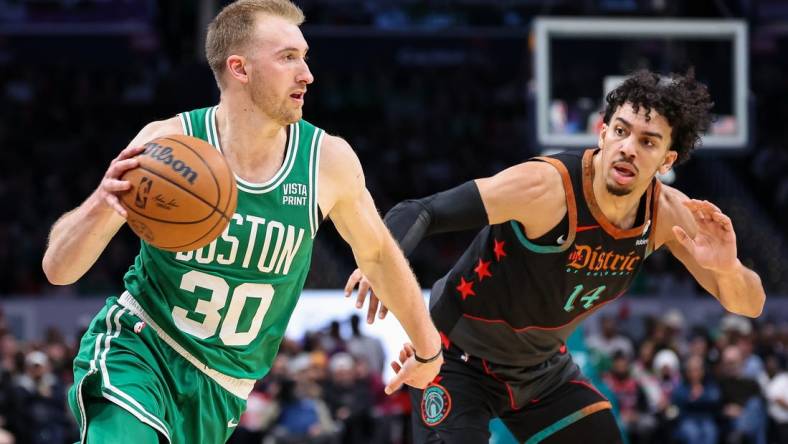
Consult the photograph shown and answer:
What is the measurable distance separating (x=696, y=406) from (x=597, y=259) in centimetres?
830

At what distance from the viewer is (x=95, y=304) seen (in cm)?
1780

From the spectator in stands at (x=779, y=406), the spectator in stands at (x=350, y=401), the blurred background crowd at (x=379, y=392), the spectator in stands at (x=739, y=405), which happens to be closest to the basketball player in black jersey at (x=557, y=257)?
the blurred background crowd at (x=379, y=392)

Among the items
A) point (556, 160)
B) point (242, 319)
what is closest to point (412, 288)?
point (242, 319)

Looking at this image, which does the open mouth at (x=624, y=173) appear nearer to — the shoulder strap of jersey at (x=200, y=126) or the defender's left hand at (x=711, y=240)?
the defender's left hand at (x=711, y=240)

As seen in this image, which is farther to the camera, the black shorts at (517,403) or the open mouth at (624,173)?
the black shorts at (517,403)

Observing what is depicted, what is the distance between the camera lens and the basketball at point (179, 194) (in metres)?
3.93

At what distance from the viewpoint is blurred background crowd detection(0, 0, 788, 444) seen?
12727 millimetres

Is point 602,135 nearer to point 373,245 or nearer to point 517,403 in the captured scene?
point 517,403

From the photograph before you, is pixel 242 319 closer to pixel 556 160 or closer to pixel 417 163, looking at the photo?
pixel 556 160

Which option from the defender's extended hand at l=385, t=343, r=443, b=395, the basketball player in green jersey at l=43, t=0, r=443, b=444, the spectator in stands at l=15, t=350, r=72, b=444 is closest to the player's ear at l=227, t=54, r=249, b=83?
the basketball player in green jersey at l=43, t=0, r=443, b=444

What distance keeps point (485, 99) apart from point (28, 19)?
29.8 ft

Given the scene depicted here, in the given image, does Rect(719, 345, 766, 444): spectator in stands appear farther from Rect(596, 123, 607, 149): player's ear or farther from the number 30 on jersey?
the number 30 on jersey

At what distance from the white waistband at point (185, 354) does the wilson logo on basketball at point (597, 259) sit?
5.69ft

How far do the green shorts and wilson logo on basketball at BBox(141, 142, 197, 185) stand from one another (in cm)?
75
